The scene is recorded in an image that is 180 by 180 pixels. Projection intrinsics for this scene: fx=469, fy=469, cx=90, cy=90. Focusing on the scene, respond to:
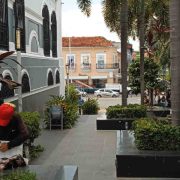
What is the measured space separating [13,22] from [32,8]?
3.61 meters

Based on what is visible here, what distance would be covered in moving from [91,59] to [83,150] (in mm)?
58942

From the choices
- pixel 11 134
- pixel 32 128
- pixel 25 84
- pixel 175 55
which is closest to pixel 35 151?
pixel 32 128

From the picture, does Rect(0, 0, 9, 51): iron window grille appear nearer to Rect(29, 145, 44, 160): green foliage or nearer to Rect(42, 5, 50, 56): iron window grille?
Rect(29, 145, 44, 160): green foliage

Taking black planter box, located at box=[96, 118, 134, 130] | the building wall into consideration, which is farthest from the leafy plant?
the building wall

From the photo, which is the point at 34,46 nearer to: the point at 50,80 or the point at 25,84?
the point at 25,84

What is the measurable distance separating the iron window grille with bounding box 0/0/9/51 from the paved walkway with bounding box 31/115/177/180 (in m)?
3.41

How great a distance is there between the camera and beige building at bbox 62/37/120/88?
233ft

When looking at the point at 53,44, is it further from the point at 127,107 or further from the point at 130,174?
the point at 130,174

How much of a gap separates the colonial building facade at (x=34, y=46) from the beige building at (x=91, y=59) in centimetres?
4076

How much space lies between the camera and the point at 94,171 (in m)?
10.2

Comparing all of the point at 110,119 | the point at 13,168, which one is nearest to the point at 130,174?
the point at 13,168

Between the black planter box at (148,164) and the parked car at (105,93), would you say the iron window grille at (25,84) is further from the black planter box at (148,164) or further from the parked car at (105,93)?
the parked car at (105,93)

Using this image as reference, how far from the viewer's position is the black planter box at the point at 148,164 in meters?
9.21

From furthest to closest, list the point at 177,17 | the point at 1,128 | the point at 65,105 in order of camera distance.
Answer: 1. the point at 65,105
2. the point at 177,17
3. the point at 1,128
